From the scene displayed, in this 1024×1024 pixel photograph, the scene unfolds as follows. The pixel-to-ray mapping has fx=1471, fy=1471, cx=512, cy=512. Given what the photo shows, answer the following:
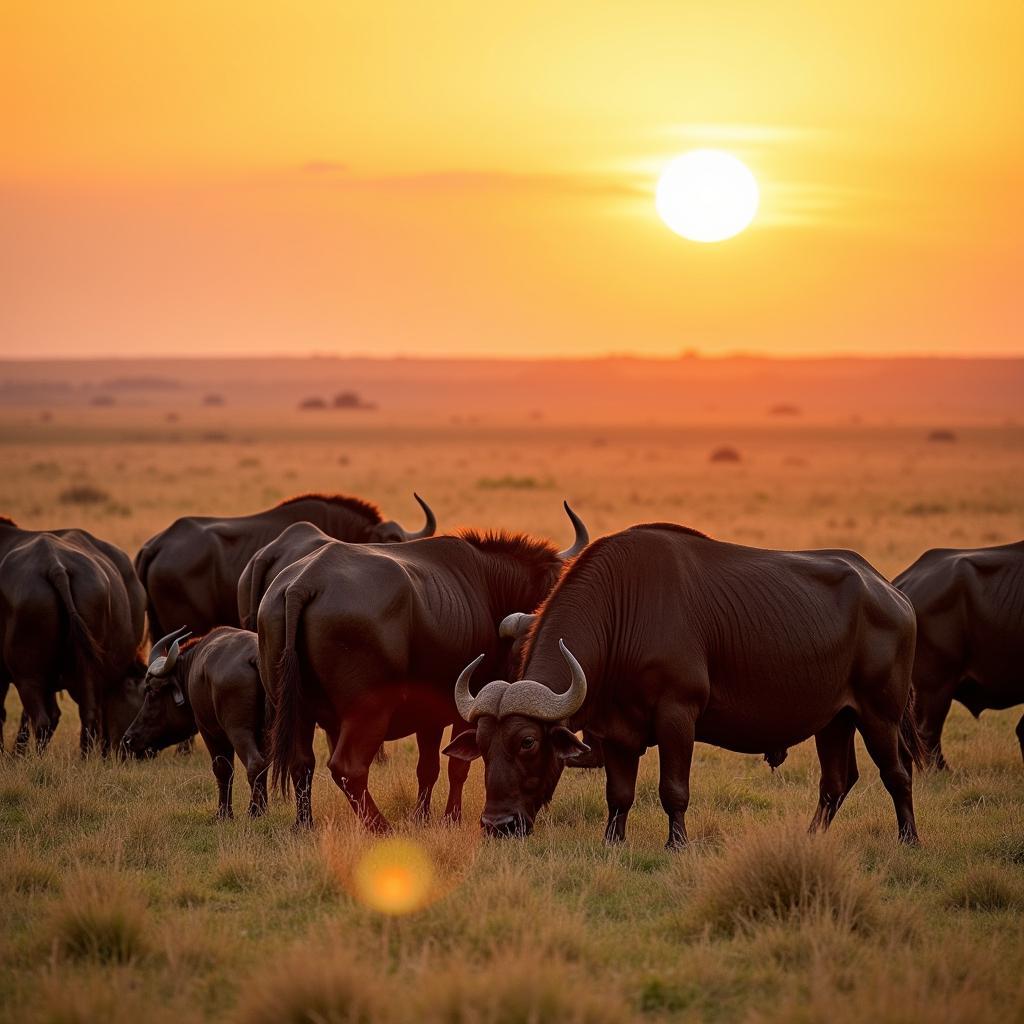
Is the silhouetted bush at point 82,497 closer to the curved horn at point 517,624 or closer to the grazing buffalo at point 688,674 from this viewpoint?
the curved horn at point 517,624

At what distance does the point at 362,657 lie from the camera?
9.32 metres

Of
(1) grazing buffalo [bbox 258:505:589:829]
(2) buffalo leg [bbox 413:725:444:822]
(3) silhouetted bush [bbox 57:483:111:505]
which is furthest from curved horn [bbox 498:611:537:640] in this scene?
(3) silhouetted bush [bbox 57:483:111:505]

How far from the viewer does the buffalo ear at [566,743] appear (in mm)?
8406

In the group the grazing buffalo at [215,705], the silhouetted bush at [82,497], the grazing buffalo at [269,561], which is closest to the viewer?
the grazing buffalo at [215,705]

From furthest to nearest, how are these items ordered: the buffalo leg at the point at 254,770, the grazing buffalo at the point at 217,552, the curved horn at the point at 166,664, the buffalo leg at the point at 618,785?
the grazing buffalo at the point at 217,552
the curved horn at the point at 166,664
the buffalo leg at the point at 254,770
the buffalo leg at the point at 618,785

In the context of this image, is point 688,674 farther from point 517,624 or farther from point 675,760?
point 517,624

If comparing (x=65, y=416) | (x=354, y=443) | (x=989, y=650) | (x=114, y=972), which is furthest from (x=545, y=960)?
(x=65, y=416)

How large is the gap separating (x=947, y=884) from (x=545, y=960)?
9.68 feet

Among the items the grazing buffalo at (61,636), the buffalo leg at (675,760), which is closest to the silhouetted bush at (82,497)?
the grazing buffalo at (61,636)

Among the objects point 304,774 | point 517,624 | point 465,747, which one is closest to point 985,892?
point 465,747

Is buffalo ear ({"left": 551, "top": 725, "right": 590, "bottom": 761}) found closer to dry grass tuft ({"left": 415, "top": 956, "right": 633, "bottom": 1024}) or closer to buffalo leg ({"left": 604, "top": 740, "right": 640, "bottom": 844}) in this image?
buffalo leg ({"left": 604, "top": 740, "right": 640, "bottom": 844})

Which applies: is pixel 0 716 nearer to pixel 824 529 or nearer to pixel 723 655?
pixel 723 655

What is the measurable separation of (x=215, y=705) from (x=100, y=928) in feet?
11.4

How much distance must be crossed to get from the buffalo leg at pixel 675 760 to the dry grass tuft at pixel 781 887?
47.1 inches
